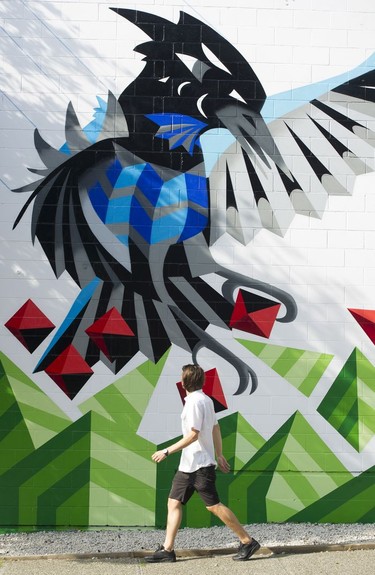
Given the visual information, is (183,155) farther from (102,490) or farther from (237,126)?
(102,490)

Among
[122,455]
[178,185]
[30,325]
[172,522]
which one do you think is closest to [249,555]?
[172,522]

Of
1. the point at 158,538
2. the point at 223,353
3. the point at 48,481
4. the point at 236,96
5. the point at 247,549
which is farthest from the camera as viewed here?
the point at 236,96

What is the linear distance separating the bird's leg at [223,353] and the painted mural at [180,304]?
0.06ft

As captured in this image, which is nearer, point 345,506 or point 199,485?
point 199,485

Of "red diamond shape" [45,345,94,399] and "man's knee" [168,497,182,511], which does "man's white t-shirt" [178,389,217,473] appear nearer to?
"man's knee" [168,497,182,511]

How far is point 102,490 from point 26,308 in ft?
6.02

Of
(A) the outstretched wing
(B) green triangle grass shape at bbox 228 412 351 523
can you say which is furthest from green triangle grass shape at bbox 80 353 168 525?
(A) the outstretched wing

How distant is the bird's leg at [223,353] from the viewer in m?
8.12

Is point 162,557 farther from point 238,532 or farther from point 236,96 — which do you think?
point 236,96

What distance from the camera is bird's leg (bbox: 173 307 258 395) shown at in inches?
320

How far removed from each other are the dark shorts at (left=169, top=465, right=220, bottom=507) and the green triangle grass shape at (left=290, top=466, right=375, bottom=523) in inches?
52.5

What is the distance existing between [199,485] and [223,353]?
145 cm

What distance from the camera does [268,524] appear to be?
317 inches

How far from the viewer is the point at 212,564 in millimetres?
7125
